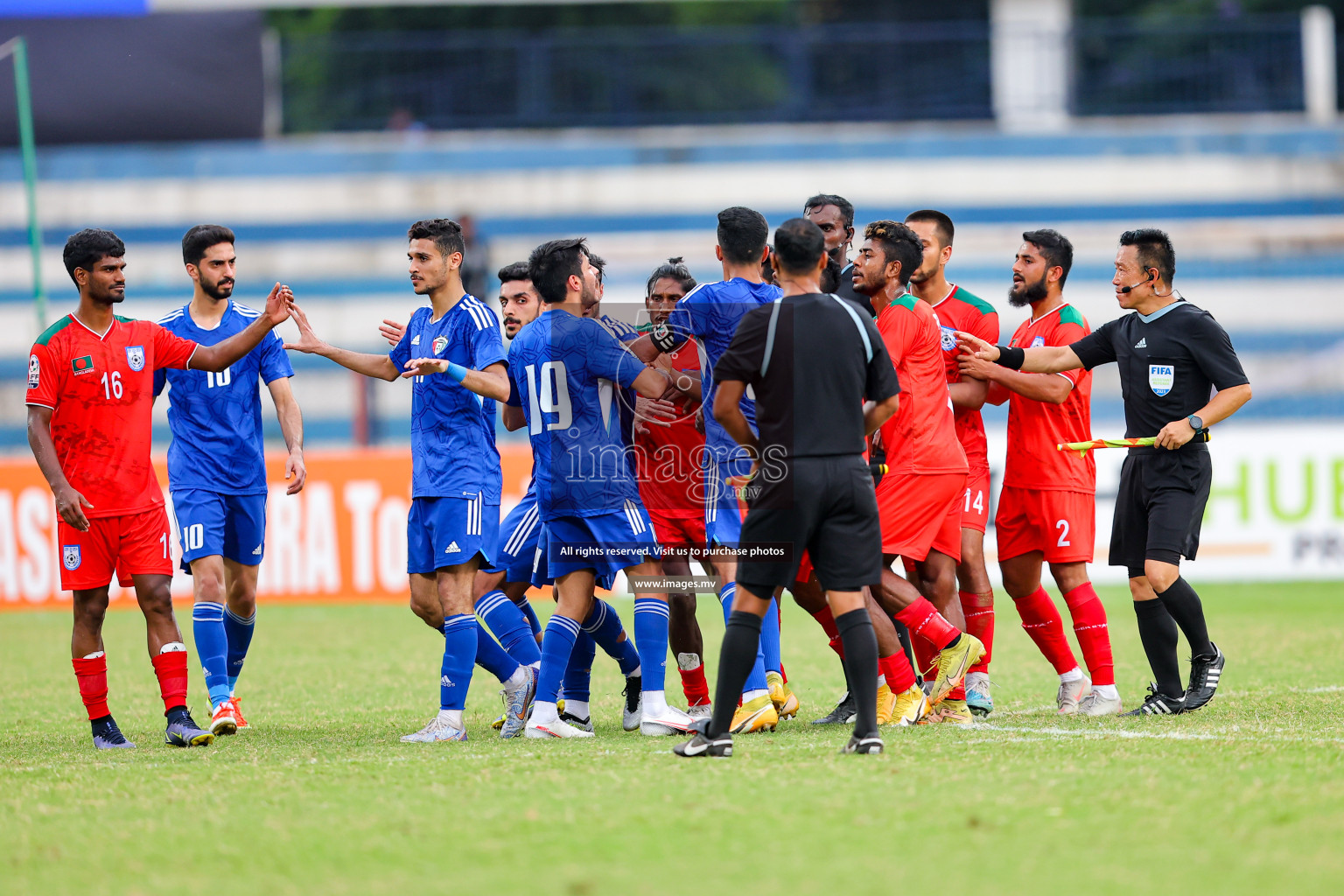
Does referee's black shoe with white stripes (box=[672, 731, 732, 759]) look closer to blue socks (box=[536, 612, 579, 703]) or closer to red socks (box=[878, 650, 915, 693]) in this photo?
blue socks (box=[536, 612, 579, 703])

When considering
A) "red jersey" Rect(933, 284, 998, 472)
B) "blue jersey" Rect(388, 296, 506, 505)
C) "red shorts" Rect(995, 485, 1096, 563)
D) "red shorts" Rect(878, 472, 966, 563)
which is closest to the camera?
"red shorts" Rect(878, 472, 966, 563)

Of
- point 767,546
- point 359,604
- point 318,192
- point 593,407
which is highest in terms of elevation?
point 318,192

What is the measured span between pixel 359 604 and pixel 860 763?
10300 millimetres

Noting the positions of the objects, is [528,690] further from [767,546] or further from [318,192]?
[318,192]

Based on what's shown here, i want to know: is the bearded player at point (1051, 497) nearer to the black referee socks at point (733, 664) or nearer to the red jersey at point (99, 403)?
the black referee socks at point (733, 664)

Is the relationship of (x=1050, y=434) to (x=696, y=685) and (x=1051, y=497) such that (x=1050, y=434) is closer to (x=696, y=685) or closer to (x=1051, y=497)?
(x=1051, y=497)

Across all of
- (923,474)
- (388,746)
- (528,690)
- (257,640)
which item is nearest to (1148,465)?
(923,474)

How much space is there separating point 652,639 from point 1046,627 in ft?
7.31

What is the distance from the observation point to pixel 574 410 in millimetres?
6785

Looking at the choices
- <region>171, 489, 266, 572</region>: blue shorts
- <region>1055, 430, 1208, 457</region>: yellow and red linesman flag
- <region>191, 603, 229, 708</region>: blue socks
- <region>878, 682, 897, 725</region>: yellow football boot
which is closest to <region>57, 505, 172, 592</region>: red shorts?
<region>171, 489, 266, 572</region>: blue shorts

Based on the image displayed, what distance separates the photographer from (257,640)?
12.2 metres

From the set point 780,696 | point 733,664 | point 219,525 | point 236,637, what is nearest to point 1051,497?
point 780,696

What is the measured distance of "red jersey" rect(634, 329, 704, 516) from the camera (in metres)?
7.19

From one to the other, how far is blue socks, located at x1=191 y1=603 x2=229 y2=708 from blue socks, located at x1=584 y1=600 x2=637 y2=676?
73.6 inches
